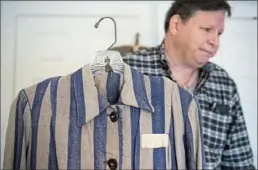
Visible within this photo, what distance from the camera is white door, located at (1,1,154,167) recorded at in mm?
1726

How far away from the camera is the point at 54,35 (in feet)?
6.04

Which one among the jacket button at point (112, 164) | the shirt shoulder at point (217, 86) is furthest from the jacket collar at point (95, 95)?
the shirt shoulder at point (217, 86)

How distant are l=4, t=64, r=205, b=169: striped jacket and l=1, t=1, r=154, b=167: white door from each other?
935 mm

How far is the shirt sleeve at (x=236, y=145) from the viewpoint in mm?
1462

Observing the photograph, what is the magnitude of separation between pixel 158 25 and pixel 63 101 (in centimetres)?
116

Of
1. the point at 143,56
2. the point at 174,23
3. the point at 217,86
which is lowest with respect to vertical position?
the point at 217,86

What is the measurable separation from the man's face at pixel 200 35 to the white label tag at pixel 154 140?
1.99 ft

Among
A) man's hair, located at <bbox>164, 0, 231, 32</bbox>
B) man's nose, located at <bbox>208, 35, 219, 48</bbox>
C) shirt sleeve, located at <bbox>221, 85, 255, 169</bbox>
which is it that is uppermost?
man's hair, located at <bbox>164, 0, 231, 32</bbox>

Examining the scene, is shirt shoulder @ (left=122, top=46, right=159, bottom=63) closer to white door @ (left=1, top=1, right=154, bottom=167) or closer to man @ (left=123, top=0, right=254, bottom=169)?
man @ (left=123, top=0, right=254, bottom=169)

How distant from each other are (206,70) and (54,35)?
837mm

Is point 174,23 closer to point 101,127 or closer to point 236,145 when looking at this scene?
point 236,145

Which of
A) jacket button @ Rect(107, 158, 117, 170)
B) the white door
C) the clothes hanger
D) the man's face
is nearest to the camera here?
jacket button @ Rect(107, 158, 117, 170)

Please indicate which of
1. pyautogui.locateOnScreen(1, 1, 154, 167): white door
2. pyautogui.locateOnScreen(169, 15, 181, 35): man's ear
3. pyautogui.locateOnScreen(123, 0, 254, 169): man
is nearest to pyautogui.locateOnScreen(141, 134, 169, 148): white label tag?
pyautogui.locateOnScreen(123, 0, 254, 169): man

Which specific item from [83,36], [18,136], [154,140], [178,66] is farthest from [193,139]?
[83,36]
